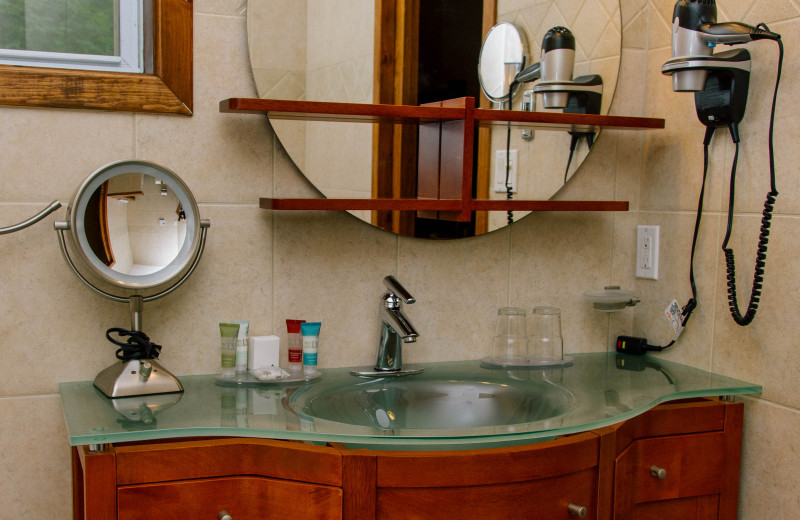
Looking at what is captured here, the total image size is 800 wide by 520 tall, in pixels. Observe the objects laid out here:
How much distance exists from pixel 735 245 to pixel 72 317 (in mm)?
1356

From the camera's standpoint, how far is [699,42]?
160cm

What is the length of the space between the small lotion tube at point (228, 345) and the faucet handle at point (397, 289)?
325 millimetres

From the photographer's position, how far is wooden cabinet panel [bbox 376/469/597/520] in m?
1.28

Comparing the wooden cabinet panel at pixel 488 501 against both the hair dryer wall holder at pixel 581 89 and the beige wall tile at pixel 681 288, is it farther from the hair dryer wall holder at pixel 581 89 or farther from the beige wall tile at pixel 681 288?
the hair dryer wall holder at pixel 581 89

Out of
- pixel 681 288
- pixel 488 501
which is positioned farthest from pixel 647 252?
pixel 488 501

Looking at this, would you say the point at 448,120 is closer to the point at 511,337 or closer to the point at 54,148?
the point at 511,337

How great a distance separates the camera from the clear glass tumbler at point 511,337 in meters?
1.83

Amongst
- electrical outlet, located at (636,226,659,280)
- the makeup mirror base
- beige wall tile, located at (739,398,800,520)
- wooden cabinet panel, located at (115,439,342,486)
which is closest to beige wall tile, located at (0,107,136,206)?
the makeup mirror base

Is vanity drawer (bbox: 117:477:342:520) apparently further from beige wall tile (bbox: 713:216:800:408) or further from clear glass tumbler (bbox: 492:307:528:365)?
beige wall tile (bbox: 713:216:800:408)

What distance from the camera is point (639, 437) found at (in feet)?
5.11

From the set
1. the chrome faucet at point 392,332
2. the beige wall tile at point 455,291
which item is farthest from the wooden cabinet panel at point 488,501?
the beige wall tile at point 455,291

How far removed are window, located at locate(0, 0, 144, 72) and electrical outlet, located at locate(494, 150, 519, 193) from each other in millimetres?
783

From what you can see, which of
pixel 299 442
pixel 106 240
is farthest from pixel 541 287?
pixel 106 240

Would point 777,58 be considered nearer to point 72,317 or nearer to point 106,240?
point 106,240
